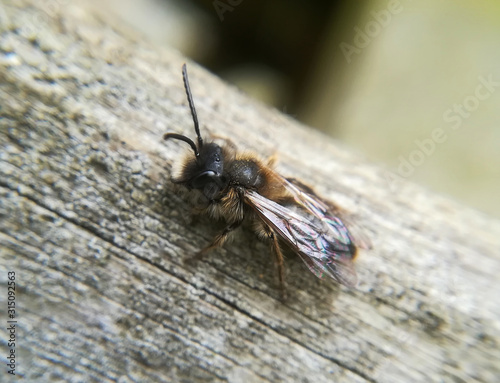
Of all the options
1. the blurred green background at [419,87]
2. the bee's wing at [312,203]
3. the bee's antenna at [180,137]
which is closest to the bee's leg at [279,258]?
the bee's wing at [312,203]

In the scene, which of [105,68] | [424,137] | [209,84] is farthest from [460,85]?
[105,68]

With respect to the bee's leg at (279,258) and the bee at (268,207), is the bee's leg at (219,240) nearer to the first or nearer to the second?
the bee at (268,207)

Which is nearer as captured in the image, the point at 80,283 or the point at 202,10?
the point at 80,283

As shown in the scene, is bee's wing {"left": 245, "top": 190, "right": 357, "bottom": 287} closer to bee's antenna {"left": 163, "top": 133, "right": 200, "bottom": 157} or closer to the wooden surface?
the wooden surface

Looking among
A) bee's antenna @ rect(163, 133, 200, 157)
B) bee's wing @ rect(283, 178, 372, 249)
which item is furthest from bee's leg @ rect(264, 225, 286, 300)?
bee's antenna @ rect(163, 133, 200, 157)

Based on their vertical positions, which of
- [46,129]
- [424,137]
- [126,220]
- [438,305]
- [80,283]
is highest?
[424,137]

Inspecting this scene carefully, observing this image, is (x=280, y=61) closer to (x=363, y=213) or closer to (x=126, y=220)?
(x=363, y=213)
